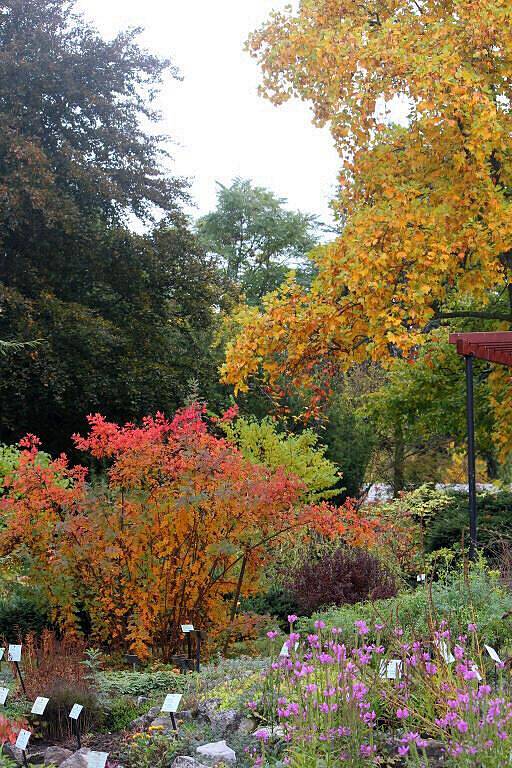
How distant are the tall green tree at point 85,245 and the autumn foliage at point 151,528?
9198mm

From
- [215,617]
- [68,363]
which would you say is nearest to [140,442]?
[215,617]

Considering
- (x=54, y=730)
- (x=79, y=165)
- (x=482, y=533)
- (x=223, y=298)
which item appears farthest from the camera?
(x=223, y=298)

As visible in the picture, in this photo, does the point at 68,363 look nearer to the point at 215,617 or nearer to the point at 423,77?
the point at 423,77

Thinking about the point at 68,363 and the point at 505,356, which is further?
the point at 68,363

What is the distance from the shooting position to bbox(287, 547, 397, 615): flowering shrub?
25.2 ft

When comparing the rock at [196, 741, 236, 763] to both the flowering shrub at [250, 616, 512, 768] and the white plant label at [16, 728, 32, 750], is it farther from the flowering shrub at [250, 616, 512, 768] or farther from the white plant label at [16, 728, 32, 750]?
the white plant label at [16, 728, 32, 750]

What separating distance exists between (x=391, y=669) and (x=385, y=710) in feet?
1.09

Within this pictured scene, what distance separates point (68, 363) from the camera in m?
17.0

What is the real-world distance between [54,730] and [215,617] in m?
1.87

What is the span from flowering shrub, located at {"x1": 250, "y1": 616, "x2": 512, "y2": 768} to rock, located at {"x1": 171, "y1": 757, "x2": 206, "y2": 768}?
0.27m

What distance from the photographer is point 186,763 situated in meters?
4.02

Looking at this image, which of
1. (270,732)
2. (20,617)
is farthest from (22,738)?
(20,617)

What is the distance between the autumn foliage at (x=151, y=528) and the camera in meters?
6.61

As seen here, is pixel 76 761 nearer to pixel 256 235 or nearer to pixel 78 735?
pixel 78 735
